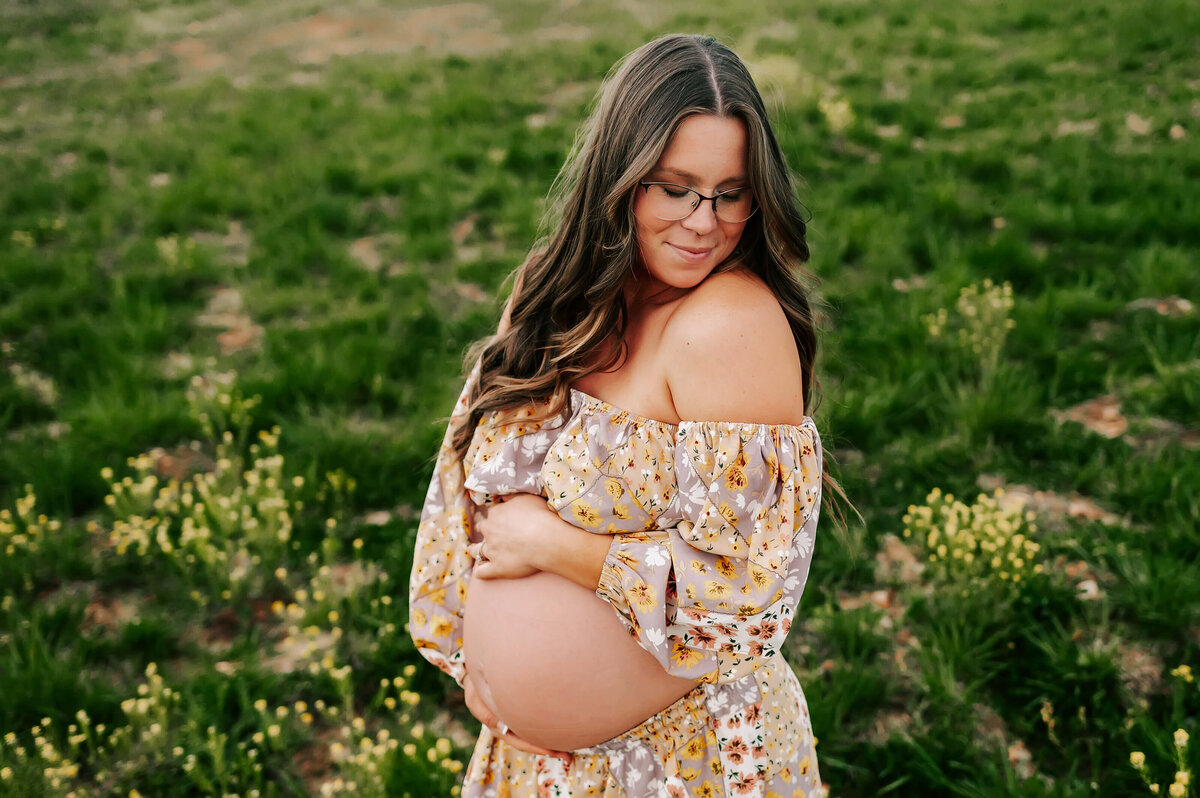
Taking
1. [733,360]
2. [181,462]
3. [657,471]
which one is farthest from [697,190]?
[181,462]

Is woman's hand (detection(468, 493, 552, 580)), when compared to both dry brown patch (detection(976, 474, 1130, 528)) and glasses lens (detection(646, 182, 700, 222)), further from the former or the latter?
dry brown patch (detection(976, 474, 1130, 528))

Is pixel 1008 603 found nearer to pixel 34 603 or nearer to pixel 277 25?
pixel 34 603

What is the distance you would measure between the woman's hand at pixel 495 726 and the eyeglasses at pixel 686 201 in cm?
121

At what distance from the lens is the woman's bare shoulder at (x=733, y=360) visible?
5.95 ft

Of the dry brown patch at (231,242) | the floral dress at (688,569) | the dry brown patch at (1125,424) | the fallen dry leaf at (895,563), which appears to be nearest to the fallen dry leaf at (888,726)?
the fallen dry leaf at (895,563)

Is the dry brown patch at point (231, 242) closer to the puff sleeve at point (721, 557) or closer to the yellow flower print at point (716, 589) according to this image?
the puff sleeve at point (721, 557)

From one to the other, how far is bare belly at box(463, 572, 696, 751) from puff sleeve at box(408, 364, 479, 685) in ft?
1.15

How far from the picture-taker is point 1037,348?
4.35 metres

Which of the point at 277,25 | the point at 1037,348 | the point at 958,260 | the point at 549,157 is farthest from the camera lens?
the point at 277,25

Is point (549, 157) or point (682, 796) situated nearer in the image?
point (682, 796)

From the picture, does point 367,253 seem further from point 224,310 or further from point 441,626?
point 441,626

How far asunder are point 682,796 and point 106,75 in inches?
378

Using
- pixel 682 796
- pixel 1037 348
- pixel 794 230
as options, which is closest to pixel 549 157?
pixel 1037 348

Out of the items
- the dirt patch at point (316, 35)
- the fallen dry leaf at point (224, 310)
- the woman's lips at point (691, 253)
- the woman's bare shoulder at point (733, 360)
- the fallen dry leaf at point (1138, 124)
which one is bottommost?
the fallen dry leaf at point (224, 310)
